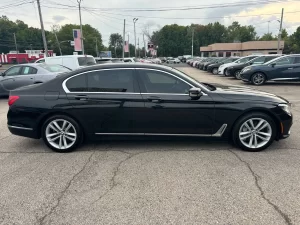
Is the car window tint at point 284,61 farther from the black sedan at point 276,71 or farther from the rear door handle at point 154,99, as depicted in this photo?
the rear door handle at point 154,99

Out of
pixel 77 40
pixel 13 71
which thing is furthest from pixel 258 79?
pixel 77 40

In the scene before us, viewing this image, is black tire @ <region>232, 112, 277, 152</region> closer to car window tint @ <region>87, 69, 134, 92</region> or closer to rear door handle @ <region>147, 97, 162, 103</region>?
rear door handle @ <region>147, 97, 162, 103</region>

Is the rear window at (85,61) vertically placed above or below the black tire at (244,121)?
above

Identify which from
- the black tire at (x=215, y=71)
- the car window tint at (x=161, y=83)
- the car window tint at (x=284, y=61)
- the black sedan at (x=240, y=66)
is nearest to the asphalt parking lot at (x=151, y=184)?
the car window tint at (x=161, y=83)

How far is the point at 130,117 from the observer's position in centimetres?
444

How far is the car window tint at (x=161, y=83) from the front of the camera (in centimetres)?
442

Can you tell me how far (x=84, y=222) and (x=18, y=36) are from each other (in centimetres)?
12592

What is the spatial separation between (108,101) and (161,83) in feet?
3.18

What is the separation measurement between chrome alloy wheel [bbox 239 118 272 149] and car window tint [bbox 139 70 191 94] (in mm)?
1208

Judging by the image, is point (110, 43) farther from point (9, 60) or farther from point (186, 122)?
point (186, 122)

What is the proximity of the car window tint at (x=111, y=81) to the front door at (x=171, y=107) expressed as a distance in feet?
0.70

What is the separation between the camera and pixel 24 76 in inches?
402

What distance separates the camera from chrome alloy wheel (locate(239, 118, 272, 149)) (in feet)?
14.5

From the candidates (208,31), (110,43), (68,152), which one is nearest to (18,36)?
(110,43)
